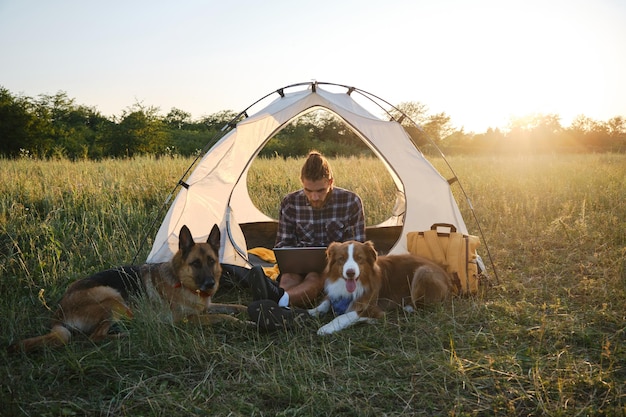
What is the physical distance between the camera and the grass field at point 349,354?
105 inches

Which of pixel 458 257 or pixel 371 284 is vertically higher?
pixel 458 257

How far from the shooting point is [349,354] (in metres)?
3.26

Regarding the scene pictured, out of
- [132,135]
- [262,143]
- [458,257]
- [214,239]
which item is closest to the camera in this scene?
[214,239]

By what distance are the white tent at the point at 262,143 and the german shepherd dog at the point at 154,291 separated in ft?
3.55

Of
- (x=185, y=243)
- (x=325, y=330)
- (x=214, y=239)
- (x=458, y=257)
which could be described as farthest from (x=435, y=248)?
(x=185, y=243)

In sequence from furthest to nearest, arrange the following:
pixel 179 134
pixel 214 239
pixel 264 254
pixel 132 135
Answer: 1. pixel 179 134
2. pixel 132 135
3. pixel 264 254
4. pixel 214 239

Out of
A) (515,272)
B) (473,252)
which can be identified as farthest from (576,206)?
(473,252)

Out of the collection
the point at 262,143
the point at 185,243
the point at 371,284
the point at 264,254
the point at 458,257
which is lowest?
the point at 264,254

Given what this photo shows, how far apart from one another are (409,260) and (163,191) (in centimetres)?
515

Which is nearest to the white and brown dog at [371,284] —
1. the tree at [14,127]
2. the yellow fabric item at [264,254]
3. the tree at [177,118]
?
the yellow fabric item at [264,254]

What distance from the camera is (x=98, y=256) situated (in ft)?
18.5

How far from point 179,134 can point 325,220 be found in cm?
2515

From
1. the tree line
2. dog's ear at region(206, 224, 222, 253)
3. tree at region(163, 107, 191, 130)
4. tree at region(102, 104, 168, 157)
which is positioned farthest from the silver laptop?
tree at region(163, 107, 191, 130)

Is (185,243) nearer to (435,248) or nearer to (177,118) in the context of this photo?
(435,248)
